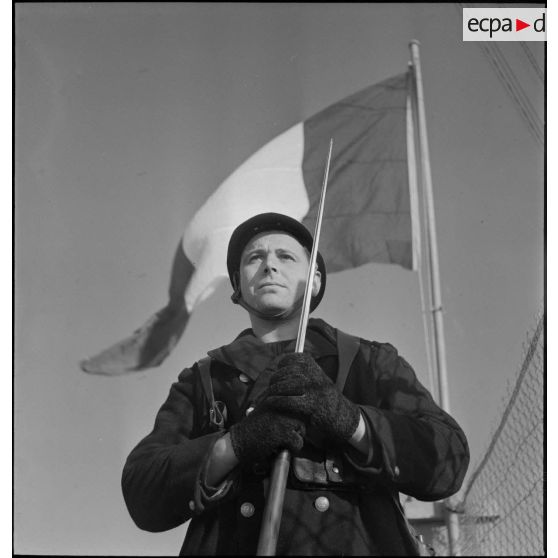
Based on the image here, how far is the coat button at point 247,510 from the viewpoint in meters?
2.13

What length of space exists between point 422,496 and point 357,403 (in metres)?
0.28

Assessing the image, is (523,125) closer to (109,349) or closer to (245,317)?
(245,317)

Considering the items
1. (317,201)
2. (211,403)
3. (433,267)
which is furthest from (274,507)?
(317,201)

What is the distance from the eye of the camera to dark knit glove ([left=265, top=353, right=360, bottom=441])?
2008mm

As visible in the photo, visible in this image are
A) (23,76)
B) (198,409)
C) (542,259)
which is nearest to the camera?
(198,409)

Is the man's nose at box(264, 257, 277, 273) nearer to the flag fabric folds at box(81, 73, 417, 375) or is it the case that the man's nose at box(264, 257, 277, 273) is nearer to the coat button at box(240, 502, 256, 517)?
the coat button at box(240, 502, 256, 517)

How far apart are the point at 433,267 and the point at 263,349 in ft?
6.43

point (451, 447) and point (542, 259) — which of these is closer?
point (451, 447)

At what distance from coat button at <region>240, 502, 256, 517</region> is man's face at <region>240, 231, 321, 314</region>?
0.57 m

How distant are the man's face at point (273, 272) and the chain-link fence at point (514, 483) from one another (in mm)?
1266

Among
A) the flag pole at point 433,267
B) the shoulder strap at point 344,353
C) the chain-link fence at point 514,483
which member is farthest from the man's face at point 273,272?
the flag pole at point 433,267

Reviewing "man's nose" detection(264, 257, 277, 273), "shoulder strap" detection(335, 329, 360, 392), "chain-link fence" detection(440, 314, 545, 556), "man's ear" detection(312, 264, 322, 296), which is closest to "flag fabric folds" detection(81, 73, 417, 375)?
"chain-link fence" detection(440, 314, 545, 556)

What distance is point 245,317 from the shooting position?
3.13 m

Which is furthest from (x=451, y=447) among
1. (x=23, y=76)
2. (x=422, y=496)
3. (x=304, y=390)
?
(x=23, y=76)
